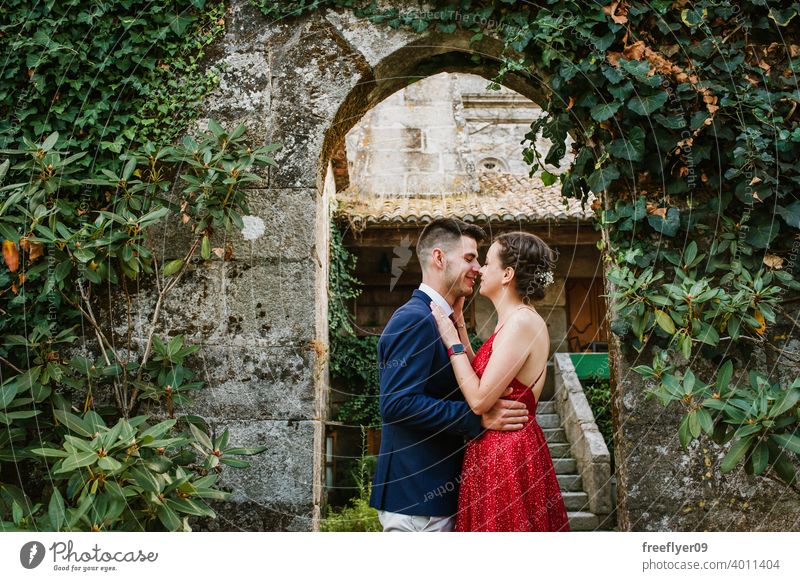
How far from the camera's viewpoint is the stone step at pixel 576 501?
Result: 5973mm

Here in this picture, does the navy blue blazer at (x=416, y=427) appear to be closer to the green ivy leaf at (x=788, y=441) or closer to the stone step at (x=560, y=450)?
the green ivy leaf at (x=788, y=441)

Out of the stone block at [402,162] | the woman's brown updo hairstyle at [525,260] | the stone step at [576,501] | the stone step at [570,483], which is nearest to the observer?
the woman's brown updo hairstyle at [525,260]

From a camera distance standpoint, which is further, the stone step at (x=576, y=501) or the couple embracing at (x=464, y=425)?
the stone step at (x=576, y=501)

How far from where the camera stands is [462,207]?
7820 millimetres

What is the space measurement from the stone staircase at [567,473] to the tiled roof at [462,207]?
80.9 inches

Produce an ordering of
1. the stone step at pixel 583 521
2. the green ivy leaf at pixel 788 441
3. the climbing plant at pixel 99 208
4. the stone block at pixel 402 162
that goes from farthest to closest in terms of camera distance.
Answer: the stone block at pixel 402 162 → the stone step at pixel 583 521 → the climbing plant at pixel 99 208 → the green ivy leaf at pixel 788 441

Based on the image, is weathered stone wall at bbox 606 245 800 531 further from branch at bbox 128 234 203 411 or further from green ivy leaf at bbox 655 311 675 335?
branch at bbox 128 234 203 411

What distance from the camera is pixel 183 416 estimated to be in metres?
3.14

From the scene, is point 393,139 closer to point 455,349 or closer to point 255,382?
point 255,382

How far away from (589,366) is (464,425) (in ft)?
17.3

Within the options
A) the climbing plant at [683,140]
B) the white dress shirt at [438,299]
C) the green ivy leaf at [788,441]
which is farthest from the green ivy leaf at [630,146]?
the green ivy leaf at [788,441]

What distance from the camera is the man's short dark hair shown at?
9.75 feet

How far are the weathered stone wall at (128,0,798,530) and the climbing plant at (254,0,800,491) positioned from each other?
28 centimetres

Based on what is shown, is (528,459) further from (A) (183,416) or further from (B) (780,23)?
(B) (780,23)
